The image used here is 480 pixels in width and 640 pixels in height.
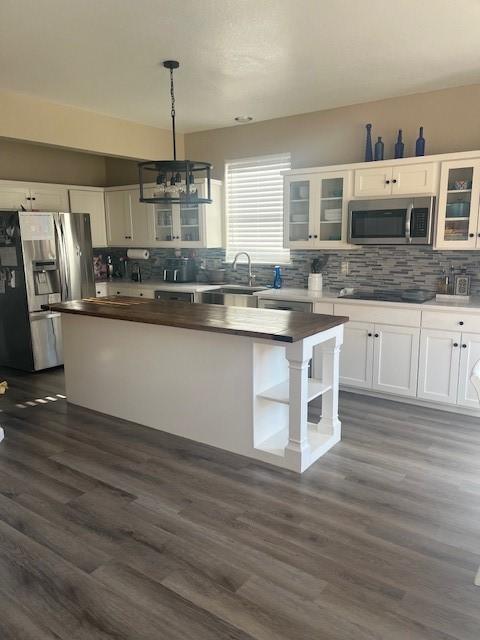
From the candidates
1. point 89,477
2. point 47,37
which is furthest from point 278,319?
point 47,37

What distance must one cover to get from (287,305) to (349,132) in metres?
1.81

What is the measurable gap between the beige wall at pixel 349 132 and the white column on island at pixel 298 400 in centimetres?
261

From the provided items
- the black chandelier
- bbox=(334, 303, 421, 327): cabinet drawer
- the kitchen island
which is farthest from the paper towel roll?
bbox=(334, 303, 421, 327): cabinet drawer

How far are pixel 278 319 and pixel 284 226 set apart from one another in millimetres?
1916

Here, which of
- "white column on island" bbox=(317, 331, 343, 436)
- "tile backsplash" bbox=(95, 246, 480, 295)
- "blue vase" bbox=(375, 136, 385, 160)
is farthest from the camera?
"blue vase" bbox=(375, 136, 385, 160)

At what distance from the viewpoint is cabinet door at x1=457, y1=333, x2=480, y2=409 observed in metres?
3.65

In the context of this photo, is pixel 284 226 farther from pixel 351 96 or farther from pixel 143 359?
pixel 143 359

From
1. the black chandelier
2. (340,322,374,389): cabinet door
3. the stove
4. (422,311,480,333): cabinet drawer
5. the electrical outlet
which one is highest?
the black chandelier

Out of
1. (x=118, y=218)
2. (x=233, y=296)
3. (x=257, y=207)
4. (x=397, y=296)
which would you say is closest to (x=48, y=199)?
(x=118, y=218)

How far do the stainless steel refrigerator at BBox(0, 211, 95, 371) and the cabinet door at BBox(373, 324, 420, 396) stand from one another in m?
3.32

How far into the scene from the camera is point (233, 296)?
492cm

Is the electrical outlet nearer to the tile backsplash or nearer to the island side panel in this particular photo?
the tile backsplash

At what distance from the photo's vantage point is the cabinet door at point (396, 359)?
155 inches

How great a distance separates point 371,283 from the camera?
468cm
